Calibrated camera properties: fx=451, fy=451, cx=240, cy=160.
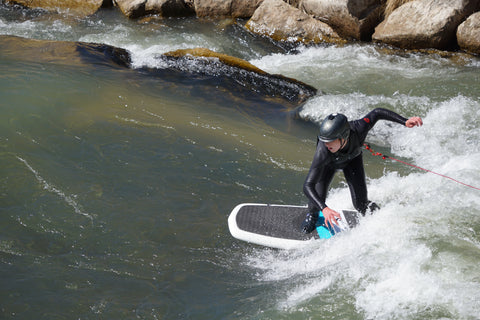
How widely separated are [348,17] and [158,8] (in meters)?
6.00

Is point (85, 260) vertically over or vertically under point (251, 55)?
under

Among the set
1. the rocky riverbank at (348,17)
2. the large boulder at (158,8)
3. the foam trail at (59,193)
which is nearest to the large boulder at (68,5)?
the rocky riverbank at (348,17)

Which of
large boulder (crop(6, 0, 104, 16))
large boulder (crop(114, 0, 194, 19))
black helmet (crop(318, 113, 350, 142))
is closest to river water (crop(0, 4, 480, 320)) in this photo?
black helmet (crop(318, 113, 350, 142))

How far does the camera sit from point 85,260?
461cm

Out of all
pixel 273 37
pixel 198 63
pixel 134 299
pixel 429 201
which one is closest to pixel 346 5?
pixel 273 37

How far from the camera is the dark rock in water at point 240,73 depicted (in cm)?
897

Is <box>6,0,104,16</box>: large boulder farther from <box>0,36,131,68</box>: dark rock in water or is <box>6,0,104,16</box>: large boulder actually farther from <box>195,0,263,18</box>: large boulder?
<box>0,36,131,68</box>: dark rock in water

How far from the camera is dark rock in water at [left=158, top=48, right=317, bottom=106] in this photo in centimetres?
897

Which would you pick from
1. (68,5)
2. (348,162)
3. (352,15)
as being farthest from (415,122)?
(68,5)

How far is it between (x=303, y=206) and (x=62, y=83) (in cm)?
551

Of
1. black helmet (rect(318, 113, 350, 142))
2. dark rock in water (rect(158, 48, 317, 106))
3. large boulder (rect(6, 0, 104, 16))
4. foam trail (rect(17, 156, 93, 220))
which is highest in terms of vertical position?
black helmet (rect(318, 113, 350, 142))

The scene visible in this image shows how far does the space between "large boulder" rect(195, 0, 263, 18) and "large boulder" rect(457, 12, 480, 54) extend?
570 centimetres

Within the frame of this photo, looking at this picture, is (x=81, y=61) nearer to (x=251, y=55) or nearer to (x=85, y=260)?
(x=251, y=55)

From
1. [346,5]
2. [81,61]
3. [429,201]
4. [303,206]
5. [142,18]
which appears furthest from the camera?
[142,18]
